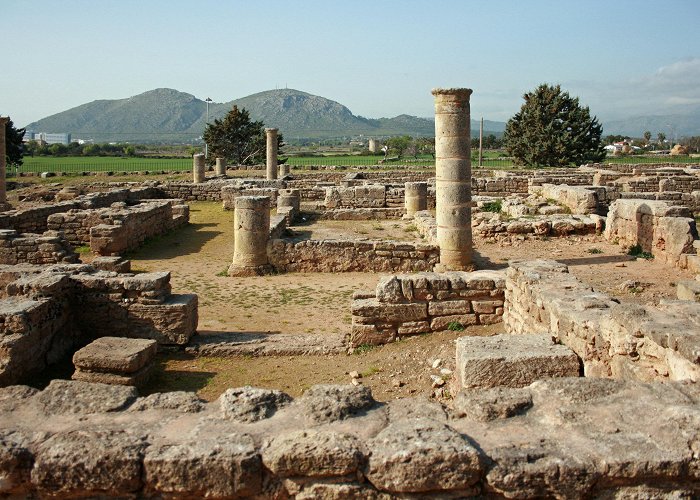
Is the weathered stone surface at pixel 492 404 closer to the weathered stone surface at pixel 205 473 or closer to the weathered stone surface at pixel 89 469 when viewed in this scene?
the weathered stone surface at pixel 205 473

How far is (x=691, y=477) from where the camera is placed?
3.51 m

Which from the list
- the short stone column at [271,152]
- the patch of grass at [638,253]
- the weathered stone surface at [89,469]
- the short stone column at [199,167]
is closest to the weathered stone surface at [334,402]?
the weathered stone surface at [89,469]

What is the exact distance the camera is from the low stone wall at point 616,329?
526cm

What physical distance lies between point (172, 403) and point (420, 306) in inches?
211

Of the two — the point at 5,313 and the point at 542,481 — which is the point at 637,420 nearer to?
the point at 542,481

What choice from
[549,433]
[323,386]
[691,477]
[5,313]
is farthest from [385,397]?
[5,313]

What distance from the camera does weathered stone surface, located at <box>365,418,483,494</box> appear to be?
134 inches

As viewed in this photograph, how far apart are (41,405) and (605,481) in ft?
11.7

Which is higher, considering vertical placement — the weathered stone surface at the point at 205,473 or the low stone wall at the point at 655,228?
the low stone wall at the point at 655,228

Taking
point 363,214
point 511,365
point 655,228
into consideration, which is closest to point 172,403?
point 511,365

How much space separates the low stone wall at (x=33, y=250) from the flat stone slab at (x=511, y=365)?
11.3 meters

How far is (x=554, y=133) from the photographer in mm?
47906

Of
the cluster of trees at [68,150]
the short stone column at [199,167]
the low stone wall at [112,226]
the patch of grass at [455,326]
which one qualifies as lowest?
the patch of grass at [455,326]

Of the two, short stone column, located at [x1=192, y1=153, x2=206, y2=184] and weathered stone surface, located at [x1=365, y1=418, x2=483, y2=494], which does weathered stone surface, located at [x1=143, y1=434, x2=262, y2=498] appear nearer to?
weathered stone surface, located at [x1=365, y1=418, x2=483, y2=494]
